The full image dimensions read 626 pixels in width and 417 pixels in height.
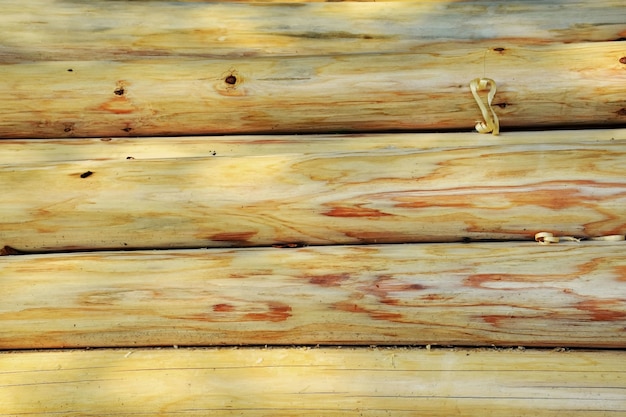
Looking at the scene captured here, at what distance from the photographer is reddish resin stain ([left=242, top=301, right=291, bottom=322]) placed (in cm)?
200

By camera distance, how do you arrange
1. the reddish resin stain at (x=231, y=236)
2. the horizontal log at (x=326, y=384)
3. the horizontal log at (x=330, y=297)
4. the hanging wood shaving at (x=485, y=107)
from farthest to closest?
the hanging wood shaving at (x=485, y=107)
the reddish resin stain at (x=231, y=236)
the horizontal log at (x=330, y=297)
the horizontal log at (x=326, y=384)

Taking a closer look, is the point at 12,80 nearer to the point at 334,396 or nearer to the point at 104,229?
the point at 104,229

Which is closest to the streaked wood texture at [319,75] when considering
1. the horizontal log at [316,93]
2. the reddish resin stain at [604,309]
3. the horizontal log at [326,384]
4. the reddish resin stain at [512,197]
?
the horizontal log at [316,93]

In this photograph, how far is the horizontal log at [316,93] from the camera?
2.54m

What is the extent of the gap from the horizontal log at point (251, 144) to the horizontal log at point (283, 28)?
55cm

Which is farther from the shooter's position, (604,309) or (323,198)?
(323,198)

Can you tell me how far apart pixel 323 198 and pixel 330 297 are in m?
0.36

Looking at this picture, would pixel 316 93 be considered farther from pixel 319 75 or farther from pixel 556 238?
pixel 556 238

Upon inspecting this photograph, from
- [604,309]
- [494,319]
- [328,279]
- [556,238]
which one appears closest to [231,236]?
[328,279]

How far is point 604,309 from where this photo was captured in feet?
6.20

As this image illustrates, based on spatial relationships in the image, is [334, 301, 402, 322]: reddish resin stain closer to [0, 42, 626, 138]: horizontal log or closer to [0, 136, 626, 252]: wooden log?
[0, 136, 626, 252]: wooden log

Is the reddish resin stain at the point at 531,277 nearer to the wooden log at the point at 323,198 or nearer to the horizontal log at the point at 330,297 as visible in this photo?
the horizontal log at the point at 330,297

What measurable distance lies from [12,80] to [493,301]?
2.09m

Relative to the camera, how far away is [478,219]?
213 centimetres
